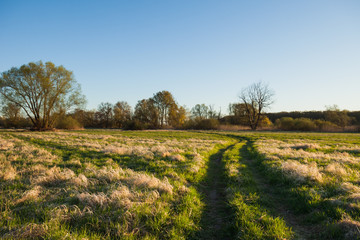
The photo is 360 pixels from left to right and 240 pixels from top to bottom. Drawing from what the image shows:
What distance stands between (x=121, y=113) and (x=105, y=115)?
436 inches

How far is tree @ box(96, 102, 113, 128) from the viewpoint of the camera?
262 ft

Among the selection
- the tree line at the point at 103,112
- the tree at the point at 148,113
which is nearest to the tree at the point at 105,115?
the tree line at the point at 103,112

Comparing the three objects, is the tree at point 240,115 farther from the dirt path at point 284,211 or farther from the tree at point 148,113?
the dirt path at point 284,211

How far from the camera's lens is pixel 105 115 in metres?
82.0

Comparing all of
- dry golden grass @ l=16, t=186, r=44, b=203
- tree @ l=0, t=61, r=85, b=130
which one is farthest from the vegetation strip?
tree @ l=0, t=61, r=85, b=130

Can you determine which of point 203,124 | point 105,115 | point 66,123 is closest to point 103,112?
point 105,115

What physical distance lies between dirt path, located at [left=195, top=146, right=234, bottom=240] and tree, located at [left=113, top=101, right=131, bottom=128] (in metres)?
72.5

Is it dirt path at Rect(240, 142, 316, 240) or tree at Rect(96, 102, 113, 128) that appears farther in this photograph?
tree at Rect(96, 102, 113, 128)

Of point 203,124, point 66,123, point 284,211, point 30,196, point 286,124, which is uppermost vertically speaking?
point 66,123

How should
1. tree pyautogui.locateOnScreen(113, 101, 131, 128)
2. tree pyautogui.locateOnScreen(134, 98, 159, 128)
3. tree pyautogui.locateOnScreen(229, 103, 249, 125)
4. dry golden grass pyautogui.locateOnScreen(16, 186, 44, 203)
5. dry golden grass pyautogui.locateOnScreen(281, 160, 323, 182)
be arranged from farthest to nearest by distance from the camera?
tree pyautogui.locateOnScreen(113, 101, 131, 128)
tree pyautogui.locateOnScreen(229, 103, 249, 125)
tree pyautogui.locateOnScreen(134, 98, 159, 128)
dry golden grass pyautogui.locateOnScreen(281, 160, 323, 182)
dry golden grass pyautogui.locateOnScreen(16, 186, 44, 203)

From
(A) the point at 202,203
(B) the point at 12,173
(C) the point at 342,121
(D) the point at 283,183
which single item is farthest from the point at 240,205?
(C) the point at 342,121

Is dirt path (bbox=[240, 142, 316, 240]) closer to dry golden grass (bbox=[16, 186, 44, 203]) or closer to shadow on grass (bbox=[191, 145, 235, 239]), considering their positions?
shadow on grass (bbox=[191, 145, 235, 239])

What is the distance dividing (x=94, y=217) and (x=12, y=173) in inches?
199

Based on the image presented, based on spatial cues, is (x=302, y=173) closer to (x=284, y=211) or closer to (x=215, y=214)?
(x=284, y=211)
